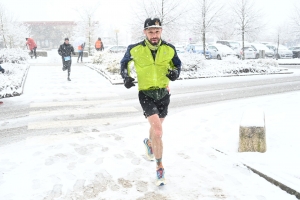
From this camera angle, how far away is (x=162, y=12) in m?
18.5

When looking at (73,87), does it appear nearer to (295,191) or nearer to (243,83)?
(243,83)

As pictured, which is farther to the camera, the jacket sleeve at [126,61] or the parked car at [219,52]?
the parked car at [219,52]

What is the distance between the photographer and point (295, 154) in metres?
4.21

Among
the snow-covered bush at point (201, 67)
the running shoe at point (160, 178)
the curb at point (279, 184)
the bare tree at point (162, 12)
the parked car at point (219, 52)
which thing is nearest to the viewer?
the curb at point (279, 184)

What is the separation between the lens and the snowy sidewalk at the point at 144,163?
10.9 feet

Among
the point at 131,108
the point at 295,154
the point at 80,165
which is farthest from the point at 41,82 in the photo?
the point at 295,154

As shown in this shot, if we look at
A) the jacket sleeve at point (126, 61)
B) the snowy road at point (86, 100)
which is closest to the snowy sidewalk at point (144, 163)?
the snowy road at point (86, 100)

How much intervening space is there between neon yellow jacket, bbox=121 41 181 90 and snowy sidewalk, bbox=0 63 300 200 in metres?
1.31

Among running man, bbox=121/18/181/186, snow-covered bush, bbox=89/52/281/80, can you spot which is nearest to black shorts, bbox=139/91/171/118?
running man, bbox=121/18/181/186

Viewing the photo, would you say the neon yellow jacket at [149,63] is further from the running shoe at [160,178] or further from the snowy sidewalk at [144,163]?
the snowy sidewalk at [144,163]

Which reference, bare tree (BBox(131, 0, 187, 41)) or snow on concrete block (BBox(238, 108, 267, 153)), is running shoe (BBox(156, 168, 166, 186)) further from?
bare tree (BBox(131, 0, 187, 41))

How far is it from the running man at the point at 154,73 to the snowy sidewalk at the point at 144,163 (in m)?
0.51

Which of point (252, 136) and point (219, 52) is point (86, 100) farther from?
point (219, 52)

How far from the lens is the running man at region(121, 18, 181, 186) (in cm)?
348
